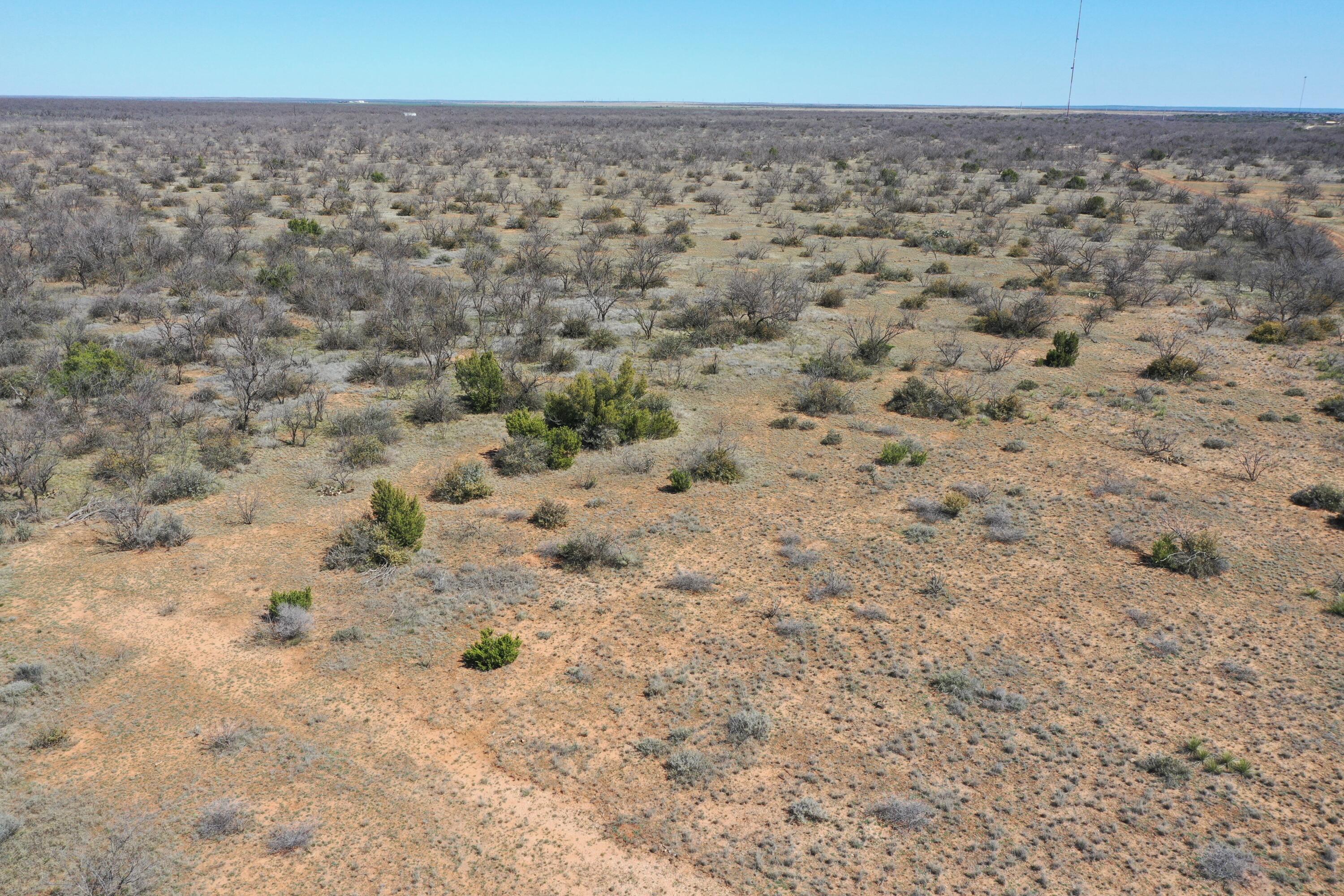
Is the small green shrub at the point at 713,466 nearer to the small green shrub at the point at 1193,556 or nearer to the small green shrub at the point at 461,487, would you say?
the small green shrub at the point at 461,487

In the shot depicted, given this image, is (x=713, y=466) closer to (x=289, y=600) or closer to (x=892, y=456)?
(x=892, y=456)

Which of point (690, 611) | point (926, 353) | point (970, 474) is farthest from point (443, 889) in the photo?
point (926, 353)

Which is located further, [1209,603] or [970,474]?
[970,474]

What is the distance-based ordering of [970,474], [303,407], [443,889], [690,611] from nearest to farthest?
[443,889]
[690,611]
[970,474]
[303,407]

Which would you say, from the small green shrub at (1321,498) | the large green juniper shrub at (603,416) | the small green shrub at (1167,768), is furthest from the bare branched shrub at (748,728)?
the small green shrub at (1321,498)

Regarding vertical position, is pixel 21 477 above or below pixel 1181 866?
above

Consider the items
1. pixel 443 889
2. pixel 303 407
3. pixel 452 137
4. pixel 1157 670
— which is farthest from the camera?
pixel 452 137

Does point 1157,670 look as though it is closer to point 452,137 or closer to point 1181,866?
point 1181,866

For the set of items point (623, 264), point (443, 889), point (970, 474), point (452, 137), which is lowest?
point (443, 889)
